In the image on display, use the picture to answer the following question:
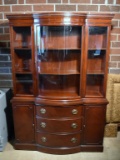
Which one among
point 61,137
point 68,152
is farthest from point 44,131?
point 68,152

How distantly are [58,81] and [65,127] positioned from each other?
0.59 meters

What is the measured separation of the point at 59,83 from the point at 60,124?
0.52 m

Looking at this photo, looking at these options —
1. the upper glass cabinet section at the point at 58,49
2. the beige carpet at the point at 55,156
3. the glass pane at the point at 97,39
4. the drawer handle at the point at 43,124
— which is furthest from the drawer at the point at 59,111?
the glass pane at the point at 97,39

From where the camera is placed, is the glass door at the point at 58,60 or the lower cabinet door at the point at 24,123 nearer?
the glass door at the point at 58,60

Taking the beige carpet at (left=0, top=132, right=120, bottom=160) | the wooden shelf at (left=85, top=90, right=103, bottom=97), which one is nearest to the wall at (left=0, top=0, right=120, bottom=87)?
the wooden shelf at (left=85, top=90, right=103, bottom=97)

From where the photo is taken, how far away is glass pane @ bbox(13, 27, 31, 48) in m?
1.92

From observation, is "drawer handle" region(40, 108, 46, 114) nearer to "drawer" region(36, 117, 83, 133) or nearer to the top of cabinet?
"drawer" region(36, 117, 83, 133)

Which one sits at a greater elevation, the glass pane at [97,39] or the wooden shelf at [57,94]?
the glass pane at [97,39]

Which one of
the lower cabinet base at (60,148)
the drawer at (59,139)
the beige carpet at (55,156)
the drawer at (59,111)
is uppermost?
the drawer at (59,111)

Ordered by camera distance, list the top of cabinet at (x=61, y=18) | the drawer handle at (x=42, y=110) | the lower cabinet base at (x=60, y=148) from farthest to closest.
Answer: the lower cabinet base at (x=60, y=148), the drawer handle at (x=42, y=110), the top of cabinet at (x=61, y=18)

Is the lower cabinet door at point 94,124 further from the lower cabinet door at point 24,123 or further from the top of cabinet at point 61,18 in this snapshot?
the top of cabinet at point 61,18

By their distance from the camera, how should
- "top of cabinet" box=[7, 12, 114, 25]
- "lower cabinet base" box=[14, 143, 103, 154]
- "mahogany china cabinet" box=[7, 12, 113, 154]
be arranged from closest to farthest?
"top of cabinet" box=[7, 12, 114, 25], "mahogany china cabinet" box=[7, 12, 113, 154], "lower cabinet base" box=[14, 143, 103, 154]

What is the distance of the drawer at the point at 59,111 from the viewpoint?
1936 mm

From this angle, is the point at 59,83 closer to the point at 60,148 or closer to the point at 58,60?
the point at 58,60
